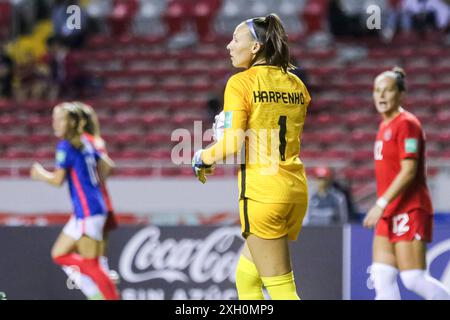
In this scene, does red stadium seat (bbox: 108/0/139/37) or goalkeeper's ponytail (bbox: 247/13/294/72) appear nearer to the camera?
goalkeeper's ponytail (bbox: 247/13/294/72)

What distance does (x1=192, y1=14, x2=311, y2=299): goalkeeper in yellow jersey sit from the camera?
546 cm

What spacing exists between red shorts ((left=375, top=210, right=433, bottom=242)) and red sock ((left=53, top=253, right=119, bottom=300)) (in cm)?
223

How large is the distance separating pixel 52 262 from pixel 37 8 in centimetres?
910

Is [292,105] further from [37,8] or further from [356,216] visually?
[37,8]

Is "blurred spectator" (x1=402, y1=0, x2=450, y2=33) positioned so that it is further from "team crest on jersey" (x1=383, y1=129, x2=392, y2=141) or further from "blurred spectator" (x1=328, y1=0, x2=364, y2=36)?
"team crest on jersey" (x1=383, y1=129, x2=392, y2=141)

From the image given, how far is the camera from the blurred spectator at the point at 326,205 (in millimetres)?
10891

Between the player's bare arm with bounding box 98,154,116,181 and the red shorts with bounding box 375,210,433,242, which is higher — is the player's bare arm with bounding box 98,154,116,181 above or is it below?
above

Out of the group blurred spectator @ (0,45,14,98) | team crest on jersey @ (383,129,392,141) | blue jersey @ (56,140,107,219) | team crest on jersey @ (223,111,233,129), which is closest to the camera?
team crest on jersey @ (223,111,233,129)

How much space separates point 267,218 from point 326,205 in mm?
5530

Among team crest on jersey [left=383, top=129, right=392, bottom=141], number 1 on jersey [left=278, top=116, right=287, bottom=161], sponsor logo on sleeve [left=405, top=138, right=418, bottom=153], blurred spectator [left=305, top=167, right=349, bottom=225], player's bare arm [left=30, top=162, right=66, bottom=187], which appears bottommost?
blurred spectator [left=305, top=167, right=349, bottom=225]

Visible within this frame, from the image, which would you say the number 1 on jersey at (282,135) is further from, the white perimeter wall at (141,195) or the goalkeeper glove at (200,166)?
the white perimeter wall at (141,195)

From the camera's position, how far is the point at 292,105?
18.3 feet

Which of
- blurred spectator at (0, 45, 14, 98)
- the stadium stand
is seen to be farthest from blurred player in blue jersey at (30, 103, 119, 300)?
blurred spectator at (0, 45, 14, 98)

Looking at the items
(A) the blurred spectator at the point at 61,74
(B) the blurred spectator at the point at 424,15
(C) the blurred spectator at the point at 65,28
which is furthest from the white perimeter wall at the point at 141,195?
(B) the blurred spectator at the point at 424,15
